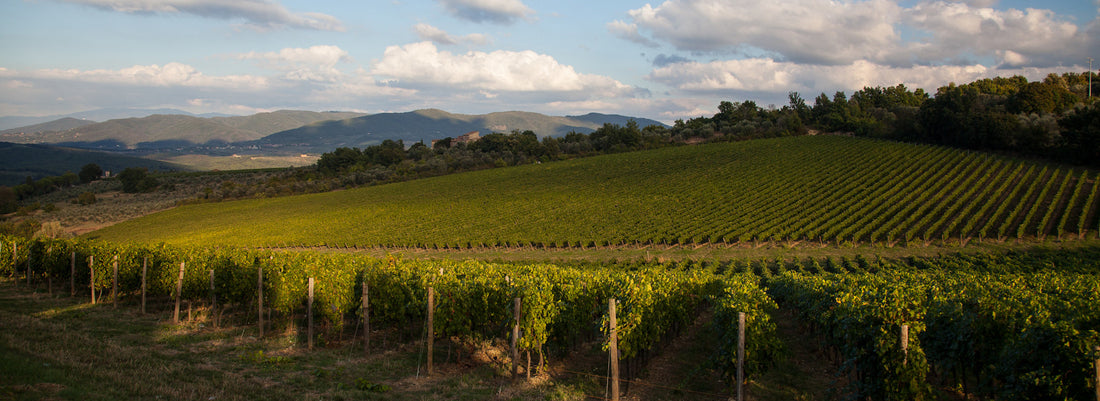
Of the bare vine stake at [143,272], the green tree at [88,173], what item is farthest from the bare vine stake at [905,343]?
the green tree at [88,173]

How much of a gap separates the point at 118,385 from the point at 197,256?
38.4 ft

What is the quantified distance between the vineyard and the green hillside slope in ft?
76.7

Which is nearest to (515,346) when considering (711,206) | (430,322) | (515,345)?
(515,345)

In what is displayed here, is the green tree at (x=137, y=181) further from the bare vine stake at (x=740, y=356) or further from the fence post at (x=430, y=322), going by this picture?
the bare vine stake at (x=740, y=356)

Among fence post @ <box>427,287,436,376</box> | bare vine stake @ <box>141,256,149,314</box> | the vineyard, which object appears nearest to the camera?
the vineyard

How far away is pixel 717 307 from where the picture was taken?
35.0ft

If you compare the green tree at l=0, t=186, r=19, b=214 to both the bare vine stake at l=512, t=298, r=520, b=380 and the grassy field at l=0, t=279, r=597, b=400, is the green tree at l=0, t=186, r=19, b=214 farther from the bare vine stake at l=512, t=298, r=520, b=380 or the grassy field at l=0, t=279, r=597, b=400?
the bare vine stake at l=512, t=298, r=520, b=380

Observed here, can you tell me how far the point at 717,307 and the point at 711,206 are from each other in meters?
38.8

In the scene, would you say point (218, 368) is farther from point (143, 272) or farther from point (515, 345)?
point (143, 272)

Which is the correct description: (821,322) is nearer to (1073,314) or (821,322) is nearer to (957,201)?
(1073,314)

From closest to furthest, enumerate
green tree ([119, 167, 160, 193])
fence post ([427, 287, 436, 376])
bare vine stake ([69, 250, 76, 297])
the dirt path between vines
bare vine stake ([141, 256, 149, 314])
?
the dirt path between vines < fence post ([427, 287, 436, 376]) < bare vine stake ([141, 256, 149, 314]) < bare vine stake ([69, 250, 76, 297]) < green tree ([119, 167, 160, 193])

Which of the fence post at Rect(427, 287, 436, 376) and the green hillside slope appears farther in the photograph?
the green hillside slope

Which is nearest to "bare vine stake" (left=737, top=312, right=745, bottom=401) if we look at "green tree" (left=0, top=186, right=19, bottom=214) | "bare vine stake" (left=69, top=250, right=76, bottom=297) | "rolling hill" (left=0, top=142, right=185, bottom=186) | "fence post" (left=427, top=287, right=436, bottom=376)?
"fence post" (left=427, top=287, right=436, bottom=376)

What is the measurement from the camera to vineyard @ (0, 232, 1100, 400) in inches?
312
